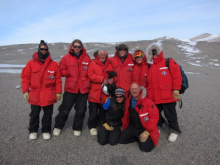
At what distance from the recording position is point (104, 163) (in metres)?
2.81

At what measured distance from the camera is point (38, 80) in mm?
3229

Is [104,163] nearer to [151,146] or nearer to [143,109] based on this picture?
[151,146]

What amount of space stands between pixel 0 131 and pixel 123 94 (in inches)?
115

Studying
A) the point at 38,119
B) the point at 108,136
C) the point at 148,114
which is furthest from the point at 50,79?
the point at 148,114

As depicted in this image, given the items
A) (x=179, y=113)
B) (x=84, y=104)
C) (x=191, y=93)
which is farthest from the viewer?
(x=191, y=93)

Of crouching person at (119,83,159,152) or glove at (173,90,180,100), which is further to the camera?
glove at (173,90,180,100)

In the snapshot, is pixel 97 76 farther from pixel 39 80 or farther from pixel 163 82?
pixel 163 82

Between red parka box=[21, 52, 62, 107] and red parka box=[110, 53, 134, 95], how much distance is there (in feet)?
4.26

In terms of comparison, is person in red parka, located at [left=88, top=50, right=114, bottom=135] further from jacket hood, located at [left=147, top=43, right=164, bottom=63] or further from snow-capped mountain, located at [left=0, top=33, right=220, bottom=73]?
snow-capped mountain, located at [left=0, top=33, right=220, bottom=73]

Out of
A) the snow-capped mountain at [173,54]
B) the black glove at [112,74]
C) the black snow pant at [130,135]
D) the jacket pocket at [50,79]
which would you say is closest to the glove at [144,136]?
the black snow pant at [130,135]

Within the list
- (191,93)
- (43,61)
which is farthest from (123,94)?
(191,93)

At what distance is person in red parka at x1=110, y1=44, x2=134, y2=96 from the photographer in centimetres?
353

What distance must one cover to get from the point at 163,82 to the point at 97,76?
1.31 metres

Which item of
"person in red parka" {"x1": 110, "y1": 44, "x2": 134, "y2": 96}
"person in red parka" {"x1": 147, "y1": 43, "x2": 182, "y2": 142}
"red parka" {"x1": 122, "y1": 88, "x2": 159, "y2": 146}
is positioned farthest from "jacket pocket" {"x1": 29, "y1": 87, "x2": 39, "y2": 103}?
"person in red parka" {"x1": 147, "y1": 43, "x2": 182, "y2": 142}
